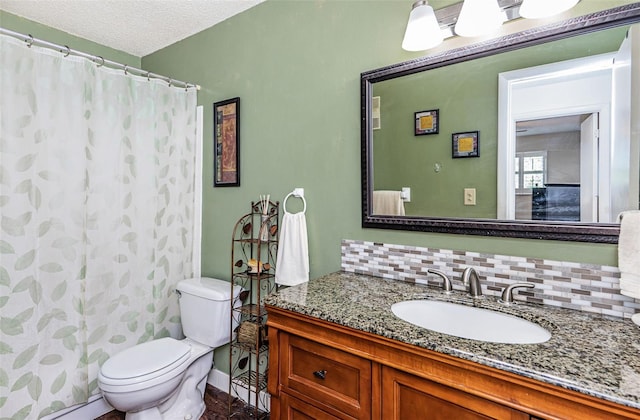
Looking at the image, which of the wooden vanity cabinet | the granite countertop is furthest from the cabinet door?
the granite countertop

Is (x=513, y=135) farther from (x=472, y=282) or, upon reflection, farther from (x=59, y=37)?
(x=59, y=37)

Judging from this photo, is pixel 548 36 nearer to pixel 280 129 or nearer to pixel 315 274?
pixel 280 129

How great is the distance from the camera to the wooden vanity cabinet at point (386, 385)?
76 cm

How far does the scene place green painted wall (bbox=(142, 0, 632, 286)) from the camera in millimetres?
1592

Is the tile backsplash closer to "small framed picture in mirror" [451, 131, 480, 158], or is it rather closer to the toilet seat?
"small framed picture in mirror" [451, 131, 480, 158]

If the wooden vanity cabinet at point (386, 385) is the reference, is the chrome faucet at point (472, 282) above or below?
above

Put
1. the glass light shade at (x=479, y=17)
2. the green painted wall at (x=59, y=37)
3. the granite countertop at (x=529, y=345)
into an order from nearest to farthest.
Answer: the granite countertop at (x=529, y=345) → the glass light shade at (x=479, y=17) → the green painted wall at (x=59, y=37)

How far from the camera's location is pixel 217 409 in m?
2.07

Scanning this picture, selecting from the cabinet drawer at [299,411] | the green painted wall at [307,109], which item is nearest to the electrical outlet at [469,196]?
the green painted wall at [307,109]

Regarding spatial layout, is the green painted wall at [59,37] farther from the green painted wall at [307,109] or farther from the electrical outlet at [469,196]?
the electrical outlet at [469,196]

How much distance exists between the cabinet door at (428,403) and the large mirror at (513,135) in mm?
658

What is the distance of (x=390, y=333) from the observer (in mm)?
970

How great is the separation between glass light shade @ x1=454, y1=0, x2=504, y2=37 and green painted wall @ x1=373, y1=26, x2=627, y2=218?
0.12 m

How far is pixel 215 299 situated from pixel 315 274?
24.7 inches
